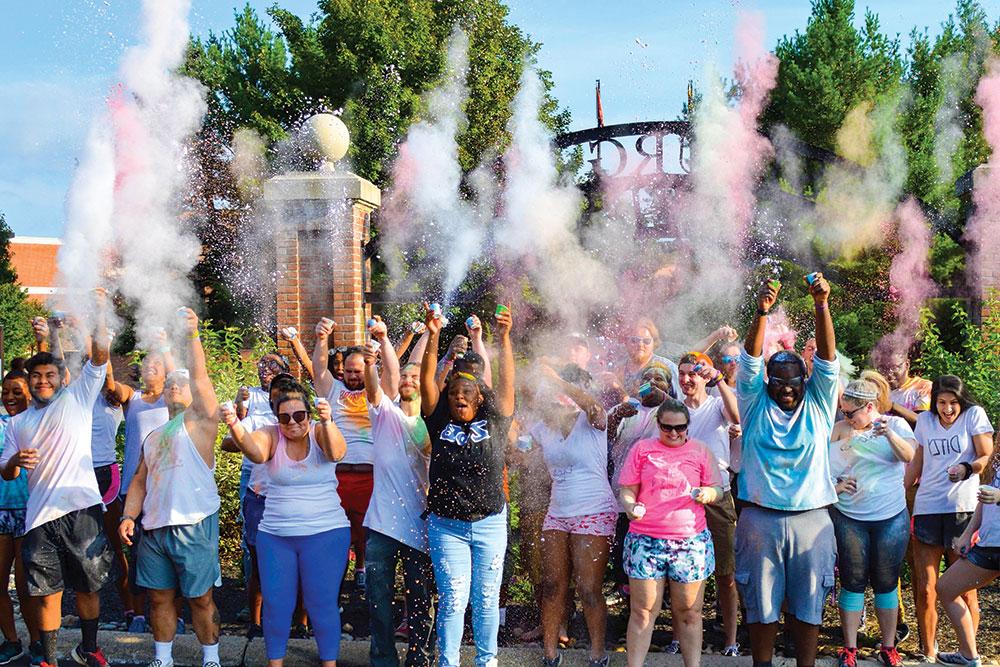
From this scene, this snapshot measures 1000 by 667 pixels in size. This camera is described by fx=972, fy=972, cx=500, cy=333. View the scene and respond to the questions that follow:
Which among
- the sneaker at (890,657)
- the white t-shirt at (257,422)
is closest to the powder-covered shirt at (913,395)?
the sneaker at (890,657)

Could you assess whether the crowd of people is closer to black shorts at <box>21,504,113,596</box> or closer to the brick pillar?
black shorts at <box>21,504,113,596</box>

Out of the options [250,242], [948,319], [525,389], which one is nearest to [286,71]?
[250,242]

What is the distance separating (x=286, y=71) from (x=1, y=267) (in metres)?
6.39

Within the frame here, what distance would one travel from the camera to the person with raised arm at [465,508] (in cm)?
455

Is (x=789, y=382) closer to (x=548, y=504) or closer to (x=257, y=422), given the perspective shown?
(x=548, y=504)

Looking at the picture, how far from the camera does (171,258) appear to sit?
820 centimetres

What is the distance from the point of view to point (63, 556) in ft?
16.2

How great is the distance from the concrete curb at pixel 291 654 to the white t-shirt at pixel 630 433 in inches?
32.6

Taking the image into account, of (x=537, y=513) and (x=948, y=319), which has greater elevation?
(x=948, y=319)

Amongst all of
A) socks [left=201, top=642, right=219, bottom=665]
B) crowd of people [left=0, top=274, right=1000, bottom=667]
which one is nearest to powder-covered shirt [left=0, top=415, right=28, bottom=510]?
crowd of people [left=0, top=274, right=1000, bottom=667]

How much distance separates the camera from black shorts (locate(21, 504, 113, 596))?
192 inches

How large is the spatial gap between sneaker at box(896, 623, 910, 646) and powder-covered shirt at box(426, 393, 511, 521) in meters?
2.38

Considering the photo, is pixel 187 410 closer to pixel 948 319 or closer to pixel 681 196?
pixel 681 196

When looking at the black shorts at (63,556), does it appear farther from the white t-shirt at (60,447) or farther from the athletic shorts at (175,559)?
the athletic shorts at (175,559)
